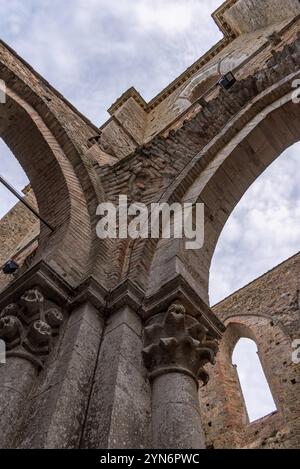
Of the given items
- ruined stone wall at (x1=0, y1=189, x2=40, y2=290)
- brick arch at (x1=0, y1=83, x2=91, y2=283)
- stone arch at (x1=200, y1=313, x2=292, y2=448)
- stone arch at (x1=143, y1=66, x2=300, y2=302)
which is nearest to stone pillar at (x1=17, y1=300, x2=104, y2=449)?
brick arch at (x1=0, y1=83, x2=91, y2=283)

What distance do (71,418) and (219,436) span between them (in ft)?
23.8

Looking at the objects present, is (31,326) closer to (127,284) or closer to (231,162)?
(127,284)

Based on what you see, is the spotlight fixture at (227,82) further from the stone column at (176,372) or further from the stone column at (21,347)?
the stone column at (21,347)

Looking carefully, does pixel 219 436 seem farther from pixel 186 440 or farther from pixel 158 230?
pixel 186 440

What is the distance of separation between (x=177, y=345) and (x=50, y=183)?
2673mm

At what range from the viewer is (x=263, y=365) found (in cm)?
957

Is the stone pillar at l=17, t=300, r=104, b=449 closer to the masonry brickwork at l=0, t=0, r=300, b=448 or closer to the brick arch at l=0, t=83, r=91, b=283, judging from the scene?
the masonry brickwork at l=0, t=0, r=300, b=448

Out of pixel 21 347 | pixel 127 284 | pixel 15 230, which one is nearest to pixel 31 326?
pixel 21 347

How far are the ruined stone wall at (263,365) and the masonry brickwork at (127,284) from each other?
4 centimetres

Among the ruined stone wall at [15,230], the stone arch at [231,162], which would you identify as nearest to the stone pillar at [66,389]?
the stone arch at [231,162]

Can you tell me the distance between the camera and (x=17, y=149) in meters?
5.12

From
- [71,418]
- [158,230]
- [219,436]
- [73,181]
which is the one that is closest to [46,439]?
[71,418]

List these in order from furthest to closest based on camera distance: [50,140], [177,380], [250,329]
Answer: [250,329], [50,140], [177,380]

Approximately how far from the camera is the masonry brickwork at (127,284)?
89.7 inches
